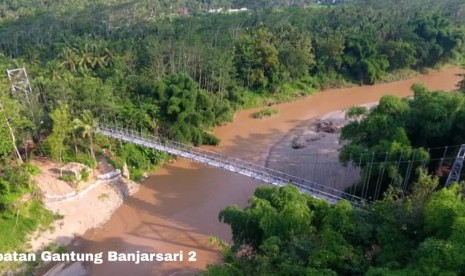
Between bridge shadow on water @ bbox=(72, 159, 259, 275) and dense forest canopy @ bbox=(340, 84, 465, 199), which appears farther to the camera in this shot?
bridge shadow on water @ bbox=(72, 159, 259, 275)

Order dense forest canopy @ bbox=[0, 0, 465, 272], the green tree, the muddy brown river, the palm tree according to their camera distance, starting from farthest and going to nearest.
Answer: the palm tree
the green tree
dense forest canopy @ bbox=[0, 0, 465, 272]
the muddy brown river

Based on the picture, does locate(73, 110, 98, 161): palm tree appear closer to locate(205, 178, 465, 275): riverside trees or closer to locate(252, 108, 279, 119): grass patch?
locate(205, 178, 465, 275): riverside trees

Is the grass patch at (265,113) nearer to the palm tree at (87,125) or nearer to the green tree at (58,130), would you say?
the palm tree at (87,125)

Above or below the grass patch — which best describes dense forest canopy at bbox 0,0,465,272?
above

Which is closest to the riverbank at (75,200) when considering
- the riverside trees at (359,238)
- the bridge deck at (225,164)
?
the bridge deck at (225,164)

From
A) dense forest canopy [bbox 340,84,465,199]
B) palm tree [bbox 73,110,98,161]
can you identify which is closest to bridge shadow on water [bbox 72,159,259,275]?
palm tree [bbox 73,110,98,161]
